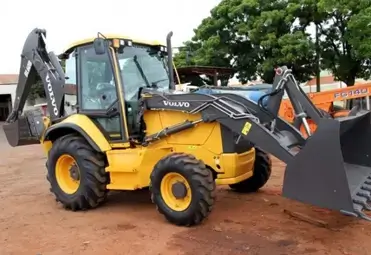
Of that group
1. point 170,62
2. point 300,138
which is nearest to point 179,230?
point 300,138

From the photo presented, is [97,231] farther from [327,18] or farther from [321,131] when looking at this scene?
[327,18]

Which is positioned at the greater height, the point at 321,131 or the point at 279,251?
the point at 321,131

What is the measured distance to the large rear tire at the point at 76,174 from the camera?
21.4ft

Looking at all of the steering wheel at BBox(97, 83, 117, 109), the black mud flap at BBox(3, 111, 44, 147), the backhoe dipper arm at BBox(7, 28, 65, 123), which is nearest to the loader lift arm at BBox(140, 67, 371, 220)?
the steering wheel at BBox(97, 83, 117, 109)

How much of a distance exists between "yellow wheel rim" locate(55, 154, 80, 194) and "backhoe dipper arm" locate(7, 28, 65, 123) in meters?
0.79

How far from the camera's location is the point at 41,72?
7.48 metres

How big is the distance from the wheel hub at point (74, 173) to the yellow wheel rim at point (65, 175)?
36mm

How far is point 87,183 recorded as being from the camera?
21.4 ft

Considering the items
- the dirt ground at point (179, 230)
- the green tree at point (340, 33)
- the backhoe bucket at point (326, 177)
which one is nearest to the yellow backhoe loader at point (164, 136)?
the backhoe bucket at point (326, 177)

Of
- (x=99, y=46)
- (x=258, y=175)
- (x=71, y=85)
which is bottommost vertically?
(x=258, y=175)

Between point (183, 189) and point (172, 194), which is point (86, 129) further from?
point (183, 189)

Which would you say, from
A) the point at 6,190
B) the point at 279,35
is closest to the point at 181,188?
the point at 6,190

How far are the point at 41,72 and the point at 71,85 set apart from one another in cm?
81

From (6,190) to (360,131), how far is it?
247 inches
